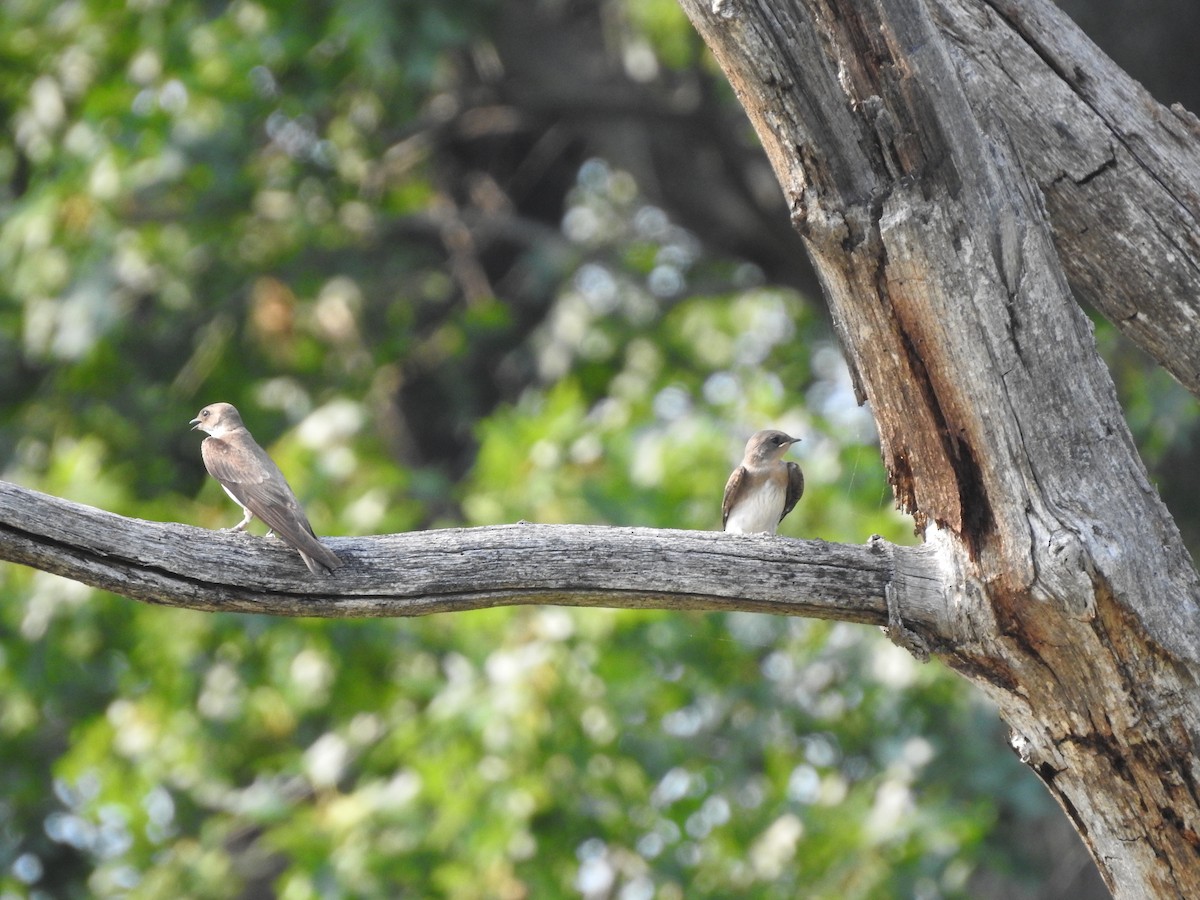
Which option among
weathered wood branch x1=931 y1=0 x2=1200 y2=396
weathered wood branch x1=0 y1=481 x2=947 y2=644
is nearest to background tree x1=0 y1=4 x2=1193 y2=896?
weathered wood branch x1=931 y1=0 x2=1200 y2=396

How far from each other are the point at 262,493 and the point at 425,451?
8.61 meters

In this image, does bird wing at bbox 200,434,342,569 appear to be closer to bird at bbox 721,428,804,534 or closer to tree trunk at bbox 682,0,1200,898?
tree trunk at bbox 682,0,1200,898

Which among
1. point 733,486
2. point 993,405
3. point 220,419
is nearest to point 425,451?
point 220,419

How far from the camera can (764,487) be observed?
591 cm

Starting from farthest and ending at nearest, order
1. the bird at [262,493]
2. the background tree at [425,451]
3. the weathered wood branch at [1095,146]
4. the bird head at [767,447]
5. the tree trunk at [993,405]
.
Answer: the background tree at [425,451], the bird head at [767,447], the weathered wood branch at [1095,146], the bird at [262,493], the tree trunk at [993,405]

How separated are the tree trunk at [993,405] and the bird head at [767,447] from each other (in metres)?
2.24

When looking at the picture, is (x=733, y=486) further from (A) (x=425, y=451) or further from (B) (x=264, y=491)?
(A) (x=425, y=451)

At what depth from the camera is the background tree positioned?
8609 mm

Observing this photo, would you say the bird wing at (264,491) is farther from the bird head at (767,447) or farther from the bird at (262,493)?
the bird head at (767,447)

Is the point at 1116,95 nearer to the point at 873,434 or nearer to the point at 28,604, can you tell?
the point at 873,434

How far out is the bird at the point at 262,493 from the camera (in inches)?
136

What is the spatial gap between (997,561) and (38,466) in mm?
9539

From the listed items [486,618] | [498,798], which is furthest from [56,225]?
[498,798]

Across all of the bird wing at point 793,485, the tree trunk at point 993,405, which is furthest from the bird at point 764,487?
the tree trunk at point 993,405
